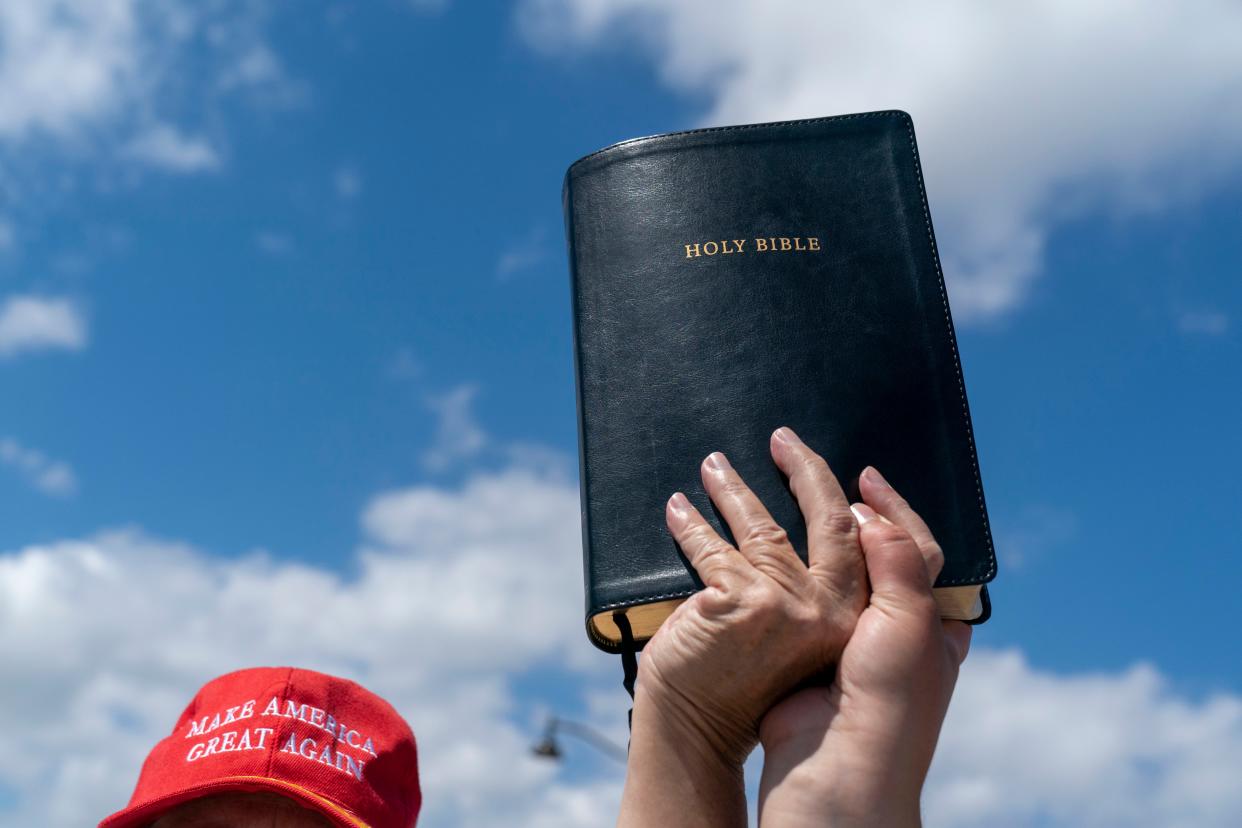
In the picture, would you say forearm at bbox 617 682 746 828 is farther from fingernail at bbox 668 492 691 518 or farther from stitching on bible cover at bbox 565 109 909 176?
stitching on bible cover at bbox 565 109 909 176

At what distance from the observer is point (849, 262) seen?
228cm

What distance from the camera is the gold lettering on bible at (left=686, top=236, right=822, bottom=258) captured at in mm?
2287

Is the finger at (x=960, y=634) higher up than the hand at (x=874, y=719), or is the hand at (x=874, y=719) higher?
the finger at (x=960, y=634)

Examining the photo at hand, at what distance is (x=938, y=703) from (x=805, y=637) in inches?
10.0

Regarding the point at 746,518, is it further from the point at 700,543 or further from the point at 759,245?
the point at 759,245

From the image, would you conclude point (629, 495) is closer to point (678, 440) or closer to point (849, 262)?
point (678, 440)

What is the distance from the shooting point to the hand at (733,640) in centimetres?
185

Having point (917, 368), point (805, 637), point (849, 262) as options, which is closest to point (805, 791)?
point (805, 637)

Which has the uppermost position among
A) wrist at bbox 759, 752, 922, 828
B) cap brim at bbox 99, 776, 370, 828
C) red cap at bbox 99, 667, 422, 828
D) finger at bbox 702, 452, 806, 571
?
finger at bbox 702, 452, 806, 571

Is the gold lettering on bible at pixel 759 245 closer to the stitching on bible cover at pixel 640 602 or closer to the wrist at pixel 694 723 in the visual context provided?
the stitching on bible cover at pixel 640 602

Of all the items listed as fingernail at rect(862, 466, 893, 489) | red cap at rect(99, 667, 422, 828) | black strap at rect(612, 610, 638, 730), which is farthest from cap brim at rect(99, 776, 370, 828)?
fingernail at rect(862, 466, 893, 489)

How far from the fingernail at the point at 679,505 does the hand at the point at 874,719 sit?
1.13 ft

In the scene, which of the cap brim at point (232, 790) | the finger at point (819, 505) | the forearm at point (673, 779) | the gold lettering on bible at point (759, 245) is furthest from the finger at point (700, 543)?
the cap brim at point (232, 790)

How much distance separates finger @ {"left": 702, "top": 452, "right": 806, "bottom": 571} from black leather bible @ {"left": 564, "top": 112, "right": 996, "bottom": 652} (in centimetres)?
3
